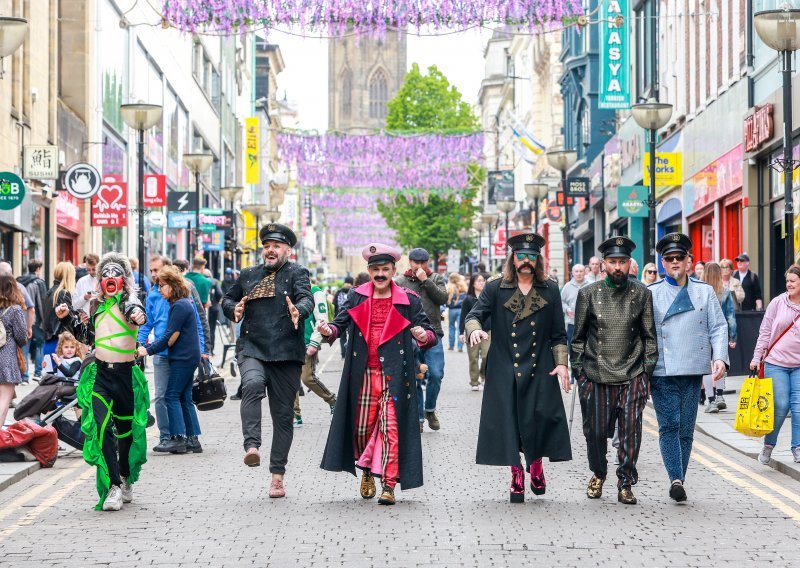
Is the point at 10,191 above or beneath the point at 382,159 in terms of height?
beneath

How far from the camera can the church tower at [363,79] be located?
167m

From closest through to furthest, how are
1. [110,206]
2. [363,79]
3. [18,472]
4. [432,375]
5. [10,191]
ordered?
[18,472]
[432,375]
[10,191]
[110,206]
[363,79]

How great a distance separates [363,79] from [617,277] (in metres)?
159

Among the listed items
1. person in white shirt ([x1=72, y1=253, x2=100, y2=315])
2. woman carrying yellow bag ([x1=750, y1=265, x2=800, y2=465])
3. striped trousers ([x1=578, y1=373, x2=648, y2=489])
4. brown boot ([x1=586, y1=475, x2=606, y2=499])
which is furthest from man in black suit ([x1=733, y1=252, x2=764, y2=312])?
striped trousers ([x1=578, y1=373, x2=648, y2=489])

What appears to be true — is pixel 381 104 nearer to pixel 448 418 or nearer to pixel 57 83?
pixel 57 83

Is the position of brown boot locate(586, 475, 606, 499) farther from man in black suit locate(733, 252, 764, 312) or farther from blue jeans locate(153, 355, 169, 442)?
man in black suit locate(733, 252, 764, 312)

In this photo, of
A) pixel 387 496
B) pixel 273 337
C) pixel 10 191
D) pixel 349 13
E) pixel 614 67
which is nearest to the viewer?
pixel 387 496

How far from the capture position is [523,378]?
9898 mm

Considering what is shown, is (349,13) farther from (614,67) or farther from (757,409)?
(614,67)

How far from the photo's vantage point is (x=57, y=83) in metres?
33.2

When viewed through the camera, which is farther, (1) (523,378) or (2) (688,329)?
(2) (688,329)

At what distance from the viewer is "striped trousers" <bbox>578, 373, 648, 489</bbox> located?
985 centimetres

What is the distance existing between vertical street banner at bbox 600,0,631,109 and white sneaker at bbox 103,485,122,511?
30.2 metres

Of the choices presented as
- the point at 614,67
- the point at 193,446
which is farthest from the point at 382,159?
the point at 193,446
